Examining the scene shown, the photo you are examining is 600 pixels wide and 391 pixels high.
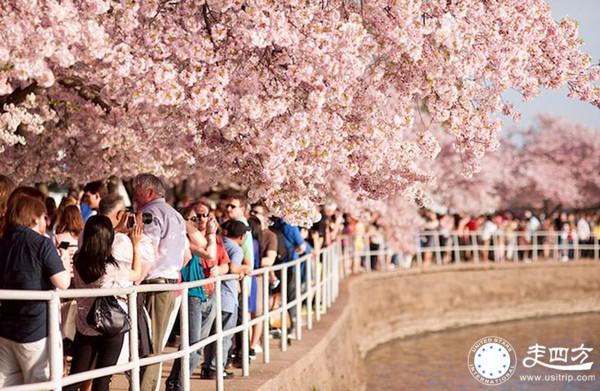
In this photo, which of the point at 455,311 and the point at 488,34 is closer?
the point at 488,34

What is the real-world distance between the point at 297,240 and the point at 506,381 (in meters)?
8.84

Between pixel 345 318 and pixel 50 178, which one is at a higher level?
pixel 50 178

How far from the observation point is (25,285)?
7762 millimetres

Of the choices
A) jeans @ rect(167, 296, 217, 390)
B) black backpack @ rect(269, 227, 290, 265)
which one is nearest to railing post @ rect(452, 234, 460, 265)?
black backpack @ rect(269, 227, 290, 265)

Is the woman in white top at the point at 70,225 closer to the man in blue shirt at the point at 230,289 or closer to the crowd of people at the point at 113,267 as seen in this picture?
the crowd of people at the point at 113,267

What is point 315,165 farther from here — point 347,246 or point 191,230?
point 347,246

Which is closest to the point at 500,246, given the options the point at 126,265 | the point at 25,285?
the point at 126,265

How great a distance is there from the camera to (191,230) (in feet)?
37.5

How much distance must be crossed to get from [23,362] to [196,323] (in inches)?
140

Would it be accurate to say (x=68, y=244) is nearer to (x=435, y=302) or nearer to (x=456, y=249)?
(x=435, y=302)

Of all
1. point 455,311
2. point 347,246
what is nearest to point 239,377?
point 347,246

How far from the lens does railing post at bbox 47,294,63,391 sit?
7195 millimetres

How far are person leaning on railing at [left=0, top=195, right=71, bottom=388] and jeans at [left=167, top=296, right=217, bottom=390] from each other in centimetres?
305

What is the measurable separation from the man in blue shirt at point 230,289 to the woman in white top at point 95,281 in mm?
2356
